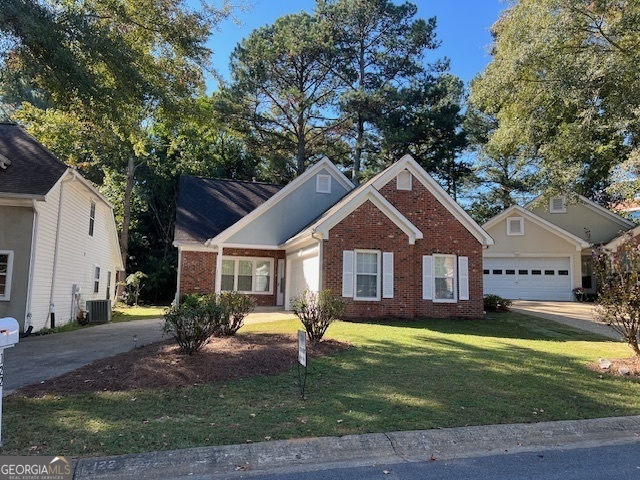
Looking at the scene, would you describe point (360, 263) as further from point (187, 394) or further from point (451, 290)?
point (187, 394)

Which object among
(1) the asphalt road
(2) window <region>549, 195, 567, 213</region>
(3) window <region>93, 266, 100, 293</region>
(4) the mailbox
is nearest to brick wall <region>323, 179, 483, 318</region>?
(1) the asphalt road

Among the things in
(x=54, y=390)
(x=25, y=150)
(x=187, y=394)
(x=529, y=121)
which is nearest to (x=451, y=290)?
(x=529, y=121)

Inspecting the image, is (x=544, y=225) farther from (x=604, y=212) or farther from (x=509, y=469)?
(x=509, y=469)

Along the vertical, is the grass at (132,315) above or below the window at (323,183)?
below

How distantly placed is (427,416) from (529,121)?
18385 millimetres

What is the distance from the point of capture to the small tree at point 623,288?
8.41 meters

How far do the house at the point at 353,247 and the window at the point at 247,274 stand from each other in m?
0.04

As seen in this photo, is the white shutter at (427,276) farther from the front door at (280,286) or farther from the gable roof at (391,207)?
the front door at (280,286)

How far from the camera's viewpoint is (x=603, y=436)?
5391 millimetres

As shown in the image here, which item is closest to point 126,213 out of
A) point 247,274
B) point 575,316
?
point 247,274

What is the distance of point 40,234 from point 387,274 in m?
10.6

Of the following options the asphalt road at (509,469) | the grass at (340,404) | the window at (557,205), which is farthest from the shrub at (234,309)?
the window at (557,205)

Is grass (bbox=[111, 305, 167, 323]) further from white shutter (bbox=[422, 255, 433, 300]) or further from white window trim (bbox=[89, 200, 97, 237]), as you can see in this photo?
white shutter (bbox=[422, 255, 433, 300])

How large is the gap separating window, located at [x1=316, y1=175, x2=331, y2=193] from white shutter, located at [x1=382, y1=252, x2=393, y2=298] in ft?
20.4
